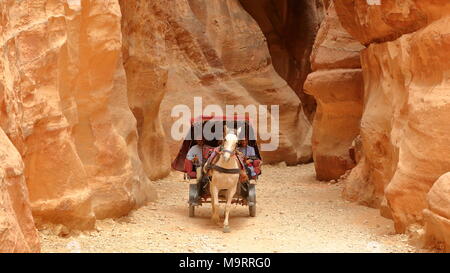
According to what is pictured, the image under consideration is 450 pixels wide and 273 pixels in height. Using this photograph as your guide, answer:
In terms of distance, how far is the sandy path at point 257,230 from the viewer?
277 inches

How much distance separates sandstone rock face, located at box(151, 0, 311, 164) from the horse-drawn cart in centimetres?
588

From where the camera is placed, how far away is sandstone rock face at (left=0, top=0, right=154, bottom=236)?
6.47m

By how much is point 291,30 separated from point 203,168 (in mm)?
15410

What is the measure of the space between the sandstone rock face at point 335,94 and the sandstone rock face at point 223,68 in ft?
11.7

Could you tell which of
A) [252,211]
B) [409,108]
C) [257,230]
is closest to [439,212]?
[409,108]

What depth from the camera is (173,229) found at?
8406 millimetres

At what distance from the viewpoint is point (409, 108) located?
7570 mm

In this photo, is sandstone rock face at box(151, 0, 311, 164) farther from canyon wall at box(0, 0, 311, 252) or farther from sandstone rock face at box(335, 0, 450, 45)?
sandstone rock face at box(335, 0, 450, 45)

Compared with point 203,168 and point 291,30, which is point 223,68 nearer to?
point 291,30

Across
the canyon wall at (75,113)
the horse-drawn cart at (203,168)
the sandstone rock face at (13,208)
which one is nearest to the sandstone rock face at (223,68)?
the canyon wall at (75,113)

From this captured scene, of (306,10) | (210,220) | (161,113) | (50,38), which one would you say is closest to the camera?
(50,38)

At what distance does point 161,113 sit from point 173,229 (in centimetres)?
767

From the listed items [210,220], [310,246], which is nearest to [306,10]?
[210,220]

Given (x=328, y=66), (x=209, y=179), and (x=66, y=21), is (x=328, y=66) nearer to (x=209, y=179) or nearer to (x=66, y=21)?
(x=209, y=179)
